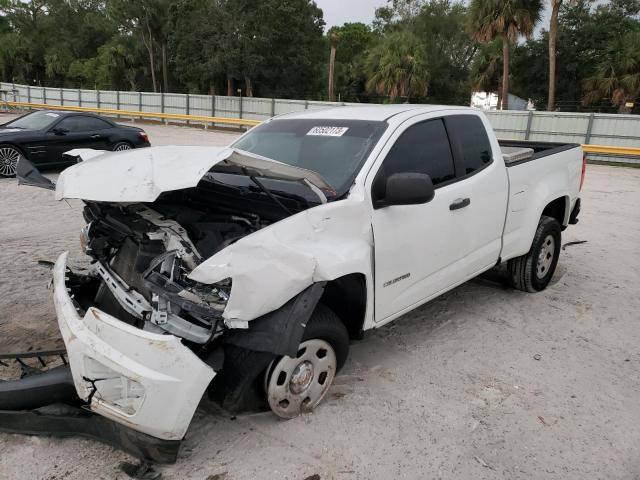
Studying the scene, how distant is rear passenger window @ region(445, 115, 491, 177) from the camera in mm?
4094

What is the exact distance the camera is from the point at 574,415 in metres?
3.20

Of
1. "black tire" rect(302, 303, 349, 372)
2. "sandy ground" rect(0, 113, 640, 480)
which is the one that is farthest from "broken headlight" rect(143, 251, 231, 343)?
"sandy ground" rect(0, 113, 640, 480)

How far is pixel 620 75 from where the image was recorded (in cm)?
2667

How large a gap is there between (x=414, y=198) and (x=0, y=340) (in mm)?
3138

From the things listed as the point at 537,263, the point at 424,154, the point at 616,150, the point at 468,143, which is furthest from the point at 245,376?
the point at 616,150

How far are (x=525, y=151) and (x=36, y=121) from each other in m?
9.75

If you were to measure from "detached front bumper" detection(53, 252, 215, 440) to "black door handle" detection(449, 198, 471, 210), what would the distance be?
2179 millimetres

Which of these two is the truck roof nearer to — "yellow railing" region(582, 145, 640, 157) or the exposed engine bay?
the exposed engine bay

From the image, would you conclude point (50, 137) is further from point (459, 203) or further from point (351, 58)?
point (351, 58)

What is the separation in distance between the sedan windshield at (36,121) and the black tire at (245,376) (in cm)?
969

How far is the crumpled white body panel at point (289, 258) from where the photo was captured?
99.7 inches

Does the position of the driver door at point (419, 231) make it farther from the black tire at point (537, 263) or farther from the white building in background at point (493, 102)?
the white building in background at point (493, 102)

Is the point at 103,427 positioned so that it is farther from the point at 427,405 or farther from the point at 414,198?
the point at 414,198

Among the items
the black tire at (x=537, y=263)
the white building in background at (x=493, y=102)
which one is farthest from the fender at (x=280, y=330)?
the white building in background at (x=493, y=102)
